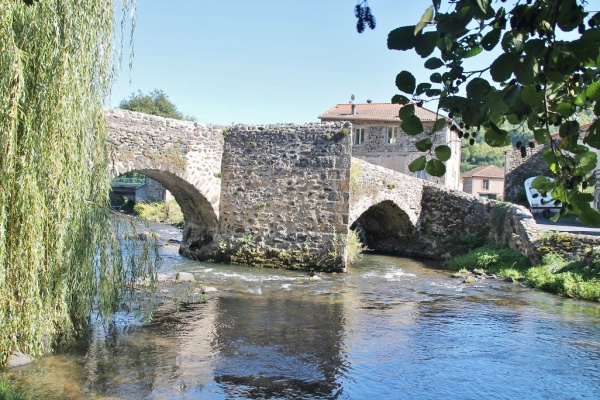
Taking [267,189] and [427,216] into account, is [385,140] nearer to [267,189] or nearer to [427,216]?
[427,216]

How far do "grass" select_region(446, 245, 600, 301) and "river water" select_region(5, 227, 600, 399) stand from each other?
498mm

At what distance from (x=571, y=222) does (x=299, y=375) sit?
17360 millimetres

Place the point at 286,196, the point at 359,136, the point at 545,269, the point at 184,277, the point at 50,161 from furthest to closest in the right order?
1. the point at 359,136
2. the point at 286,196
3. the point at 545,269
4. the point at 184,277
5. the point at 50,161

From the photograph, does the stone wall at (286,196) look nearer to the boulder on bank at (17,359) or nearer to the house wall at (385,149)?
the boulder on bank at (17,359)

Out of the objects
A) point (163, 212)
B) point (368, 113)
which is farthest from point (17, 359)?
point (368, 113)

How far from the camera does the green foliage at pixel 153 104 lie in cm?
4506

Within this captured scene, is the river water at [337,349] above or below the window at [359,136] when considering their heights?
below

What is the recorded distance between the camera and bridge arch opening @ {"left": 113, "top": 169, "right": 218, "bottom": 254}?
509 inches

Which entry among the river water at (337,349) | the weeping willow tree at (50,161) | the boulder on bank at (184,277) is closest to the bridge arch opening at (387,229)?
the river water at (337,349)

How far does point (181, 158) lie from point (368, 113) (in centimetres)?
1856

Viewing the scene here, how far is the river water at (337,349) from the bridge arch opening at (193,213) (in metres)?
2.59

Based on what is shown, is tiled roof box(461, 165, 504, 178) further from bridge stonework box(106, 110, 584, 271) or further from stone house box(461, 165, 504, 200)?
bridge stonework box(106, 110, 584, 271)

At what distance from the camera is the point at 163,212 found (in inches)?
1065

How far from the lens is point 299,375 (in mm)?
6129
